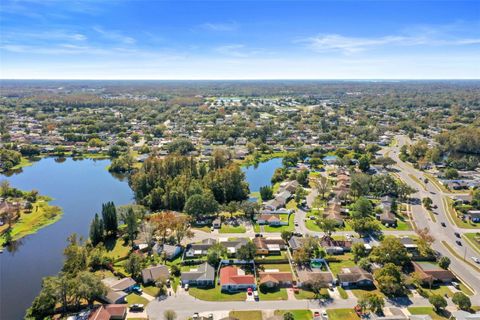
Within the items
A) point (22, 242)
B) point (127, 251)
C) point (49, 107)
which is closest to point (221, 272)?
point (127, 251)

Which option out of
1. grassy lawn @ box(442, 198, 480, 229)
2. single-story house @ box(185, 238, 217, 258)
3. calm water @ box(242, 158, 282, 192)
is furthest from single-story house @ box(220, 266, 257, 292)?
grassy lawn @ box(442, 198, 480, 229)

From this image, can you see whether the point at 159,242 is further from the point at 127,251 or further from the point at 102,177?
the point at 102,177

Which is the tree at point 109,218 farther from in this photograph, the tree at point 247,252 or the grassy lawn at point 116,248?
the tree at point 247,252

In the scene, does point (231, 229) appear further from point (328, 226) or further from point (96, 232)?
point (96, 232)

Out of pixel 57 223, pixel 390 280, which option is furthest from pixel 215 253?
pixel 57 223

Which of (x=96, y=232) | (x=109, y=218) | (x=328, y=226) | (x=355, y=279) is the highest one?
(x=109, y=218)

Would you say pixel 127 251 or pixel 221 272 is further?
pixel 127 251
